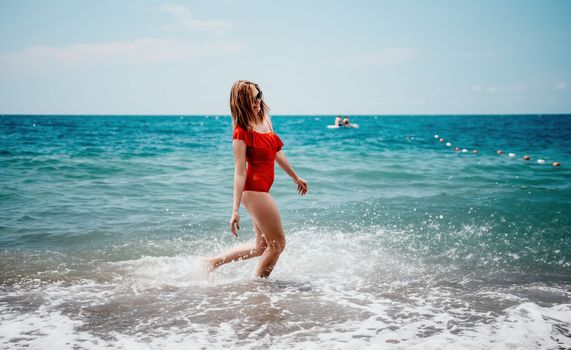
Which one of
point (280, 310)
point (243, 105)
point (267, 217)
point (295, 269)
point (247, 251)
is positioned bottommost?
point (295, 269)

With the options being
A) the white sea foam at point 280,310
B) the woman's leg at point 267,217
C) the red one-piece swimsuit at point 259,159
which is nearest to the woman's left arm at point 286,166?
the red one-piece swimsuit at point 259,159

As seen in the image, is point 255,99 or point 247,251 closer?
point 255,99

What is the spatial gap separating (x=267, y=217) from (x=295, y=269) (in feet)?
5.08

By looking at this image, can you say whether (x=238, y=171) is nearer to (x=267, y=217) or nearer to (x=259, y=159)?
(x=259, y=159)

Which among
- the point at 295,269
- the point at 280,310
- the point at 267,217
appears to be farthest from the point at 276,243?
the point at 295,269

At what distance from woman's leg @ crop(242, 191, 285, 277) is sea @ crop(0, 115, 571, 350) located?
520 mm

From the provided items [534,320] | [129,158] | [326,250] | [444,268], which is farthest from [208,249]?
[129,158]

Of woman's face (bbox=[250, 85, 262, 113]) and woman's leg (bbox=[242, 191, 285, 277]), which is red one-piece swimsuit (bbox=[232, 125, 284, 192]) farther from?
woman's face (bbox=[250, 85, 262, 113])

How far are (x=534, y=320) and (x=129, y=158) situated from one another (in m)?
17.3

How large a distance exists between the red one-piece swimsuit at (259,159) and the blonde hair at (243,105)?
0.08 meters

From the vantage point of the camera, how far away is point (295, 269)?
556 centimetres

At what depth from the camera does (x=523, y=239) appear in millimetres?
6863

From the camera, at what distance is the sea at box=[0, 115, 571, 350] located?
11.7ft

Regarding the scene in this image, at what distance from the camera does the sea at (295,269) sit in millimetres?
3553
